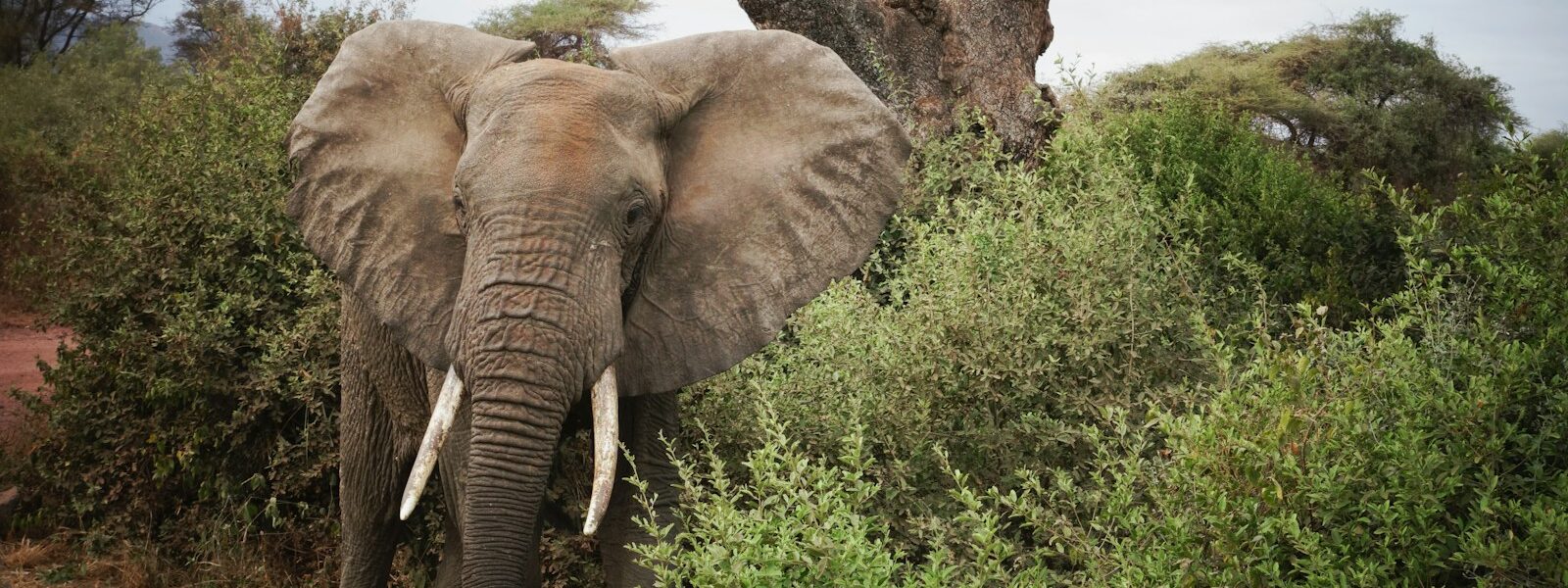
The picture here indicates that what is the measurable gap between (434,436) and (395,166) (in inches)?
36.3

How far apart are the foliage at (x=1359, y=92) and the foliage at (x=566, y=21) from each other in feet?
37.8

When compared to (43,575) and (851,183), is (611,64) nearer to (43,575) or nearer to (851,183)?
(851,183)

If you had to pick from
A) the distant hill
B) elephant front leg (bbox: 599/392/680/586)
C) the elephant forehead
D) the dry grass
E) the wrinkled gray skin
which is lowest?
the distant hill

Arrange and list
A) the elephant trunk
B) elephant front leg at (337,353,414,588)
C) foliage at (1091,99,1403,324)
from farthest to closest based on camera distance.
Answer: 1. foliage at (1091,99,1403,324)
2. elephant front leg at (337,353,414,588)
3. the elephant trunk

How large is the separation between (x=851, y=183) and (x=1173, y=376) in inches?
56.2

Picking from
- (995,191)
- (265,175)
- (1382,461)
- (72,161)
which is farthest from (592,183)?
(72,161)

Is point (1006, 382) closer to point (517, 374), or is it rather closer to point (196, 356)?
point (517, 374)

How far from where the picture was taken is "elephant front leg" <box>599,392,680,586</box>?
4.49m

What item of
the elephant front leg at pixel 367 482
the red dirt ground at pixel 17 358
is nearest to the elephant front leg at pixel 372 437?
the elephant front leg at pixel 367 482

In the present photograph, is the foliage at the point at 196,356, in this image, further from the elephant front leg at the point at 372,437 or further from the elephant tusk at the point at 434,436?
the elephant tusk at the point at 434,436

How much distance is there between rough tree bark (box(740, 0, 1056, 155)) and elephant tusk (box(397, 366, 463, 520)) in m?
5.48

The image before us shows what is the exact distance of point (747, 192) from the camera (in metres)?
4.41

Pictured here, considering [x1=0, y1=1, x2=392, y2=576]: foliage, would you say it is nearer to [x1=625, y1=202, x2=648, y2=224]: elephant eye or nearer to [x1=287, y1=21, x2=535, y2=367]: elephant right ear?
[x1=287, y1=21, x2=535, y2=367]: elephant right ear

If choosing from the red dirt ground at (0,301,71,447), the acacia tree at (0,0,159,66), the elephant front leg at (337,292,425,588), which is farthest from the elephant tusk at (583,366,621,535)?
the acacia tree at (0,0,159,66)
